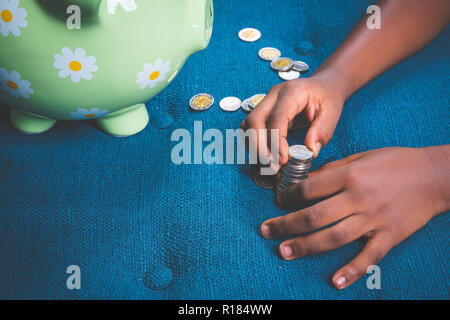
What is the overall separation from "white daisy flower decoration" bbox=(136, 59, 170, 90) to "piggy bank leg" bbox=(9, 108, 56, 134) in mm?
198

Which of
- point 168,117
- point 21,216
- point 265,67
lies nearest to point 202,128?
point 168,117

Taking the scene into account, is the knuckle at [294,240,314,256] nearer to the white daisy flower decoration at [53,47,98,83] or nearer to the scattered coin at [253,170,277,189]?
the scattered coin at [253,170,277,189]

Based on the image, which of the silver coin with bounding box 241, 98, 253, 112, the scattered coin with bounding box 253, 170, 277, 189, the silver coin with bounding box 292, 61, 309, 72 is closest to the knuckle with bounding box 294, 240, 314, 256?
the scattered coin with bounding box 253, 170, 277, 189

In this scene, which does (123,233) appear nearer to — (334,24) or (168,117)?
(168,117)

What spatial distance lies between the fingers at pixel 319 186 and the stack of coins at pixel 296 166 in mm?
13

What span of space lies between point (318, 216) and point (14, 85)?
1.33 feet

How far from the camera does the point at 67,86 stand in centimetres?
45

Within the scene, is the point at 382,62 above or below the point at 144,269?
above

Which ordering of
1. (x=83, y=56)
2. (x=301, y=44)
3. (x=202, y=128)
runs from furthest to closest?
1. (x=301, y=44)
2. (x=202, y=128)
3. (x=83, y=56)

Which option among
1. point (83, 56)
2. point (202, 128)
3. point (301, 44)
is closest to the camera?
point (83, 56)

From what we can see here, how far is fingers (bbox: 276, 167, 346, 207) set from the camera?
18.6 inches

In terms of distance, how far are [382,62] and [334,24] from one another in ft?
0.55

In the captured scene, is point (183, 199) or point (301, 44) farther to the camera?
point (301, 44)

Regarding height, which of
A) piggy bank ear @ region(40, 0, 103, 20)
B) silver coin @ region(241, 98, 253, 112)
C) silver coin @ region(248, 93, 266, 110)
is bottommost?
silver coin @ region(241, 98, 253, 112)
